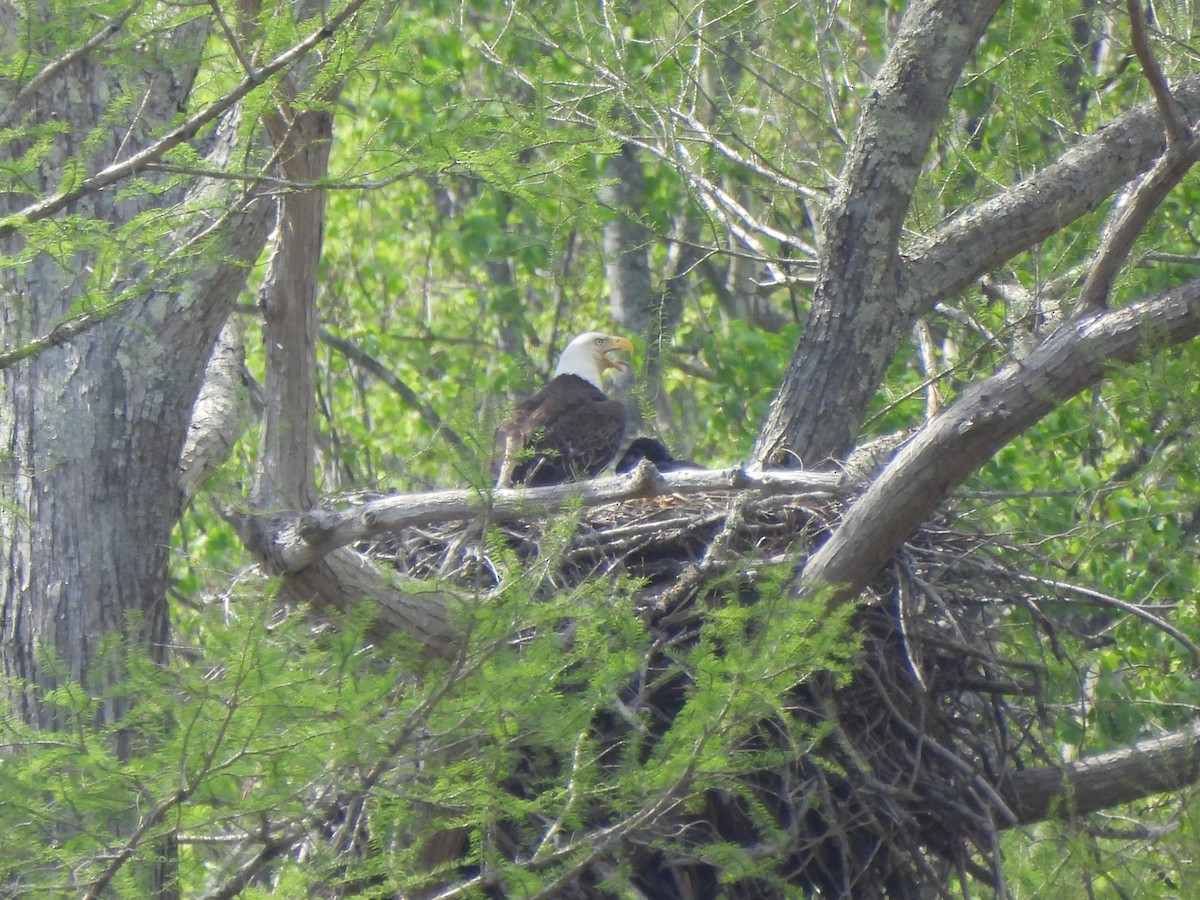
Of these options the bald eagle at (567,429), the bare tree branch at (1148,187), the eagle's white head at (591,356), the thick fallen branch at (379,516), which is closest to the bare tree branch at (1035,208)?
the bare tree branch at (1148,187)

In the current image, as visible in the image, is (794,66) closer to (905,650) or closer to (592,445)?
(592,445)

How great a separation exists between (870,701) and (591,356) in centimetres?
352

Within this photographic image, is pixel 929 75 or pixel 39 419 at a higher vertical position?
pixel 929 75

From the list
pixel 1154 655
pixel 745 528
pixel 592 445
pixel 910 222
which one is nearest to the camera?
pixel 745 528

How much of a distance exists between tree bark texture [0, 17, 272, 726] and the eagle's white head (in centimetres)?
355

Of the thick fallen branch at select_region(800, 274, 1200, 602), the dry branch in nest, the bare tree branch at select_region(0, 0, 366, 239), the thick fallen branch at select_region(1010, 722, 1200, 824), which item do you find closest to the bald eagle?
the dry branch in nest

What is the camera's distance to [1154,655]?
700cm

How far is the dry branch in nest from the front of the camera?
4355 millimetres

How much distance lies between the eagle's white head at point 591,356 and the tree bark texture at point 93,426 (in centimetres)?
355

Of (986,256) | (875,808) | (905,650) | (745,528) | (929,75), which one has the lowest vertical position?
(875,808)

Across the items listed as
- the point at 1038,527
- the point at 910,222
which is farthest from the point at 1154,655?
the point at 910,222

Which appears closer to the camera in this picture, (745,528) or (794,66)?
(745,528)

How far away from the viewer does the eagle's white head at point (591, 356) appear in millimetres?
7707

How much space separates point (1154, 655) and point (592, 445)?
9.07 feet
